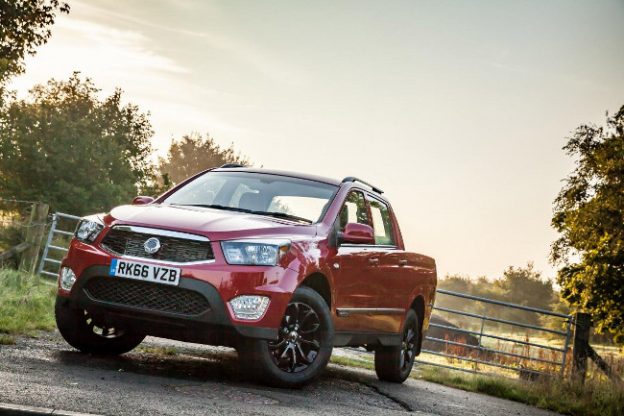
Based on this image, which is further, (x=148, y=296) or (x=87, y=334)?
(x=87, y=334)

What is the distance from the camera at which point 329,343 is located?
7246mm

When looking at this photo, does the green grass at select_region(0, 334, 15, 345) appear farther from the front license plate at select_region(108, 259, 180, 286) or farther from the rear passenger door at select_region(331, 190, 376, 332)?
the rear passenger door at select_region(331, 190, 376, 332)

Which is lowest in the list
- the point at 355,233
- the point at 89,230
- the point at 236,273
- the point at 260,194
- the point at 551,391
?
the point at 551,391

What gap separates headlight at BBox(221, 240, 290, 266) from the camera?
6676mm

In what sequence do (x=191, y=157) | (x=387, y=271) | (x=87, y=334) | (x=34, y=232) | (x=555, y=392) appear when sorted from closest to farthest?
(x=87, y=334) < (x=387, y=271) < (x=555, y=392) < (x=34, y=232) < (x=191, y=157)

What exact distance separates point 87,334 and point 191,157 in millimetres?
61182

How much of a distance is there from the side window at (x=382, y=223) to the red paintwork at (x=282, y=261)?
22 centimetres

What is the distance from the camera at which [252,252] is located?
673cm

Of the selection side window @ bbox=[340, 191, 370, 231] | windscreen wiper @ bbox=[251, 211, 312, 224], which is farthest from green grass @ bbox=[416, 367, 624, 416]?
windscreen wiper @ bbox=[251, 211, 312, 224]

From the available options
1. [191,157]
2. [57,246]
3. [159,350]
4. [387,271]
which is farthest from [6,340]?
[191,157]

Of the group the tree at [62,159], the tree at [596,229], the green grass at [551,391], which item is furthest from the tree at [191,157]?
the green grass at [551,391]

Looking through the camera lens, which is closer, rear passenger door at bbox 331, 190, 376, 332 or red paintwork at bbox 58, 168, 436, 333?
red paintwork at bbox 58, 168, 436, 333

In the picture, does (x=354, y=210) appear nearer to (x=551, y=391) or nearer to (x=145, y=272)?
(x=145, y=272)

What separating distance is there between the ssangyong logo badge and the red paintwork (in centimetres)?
9
